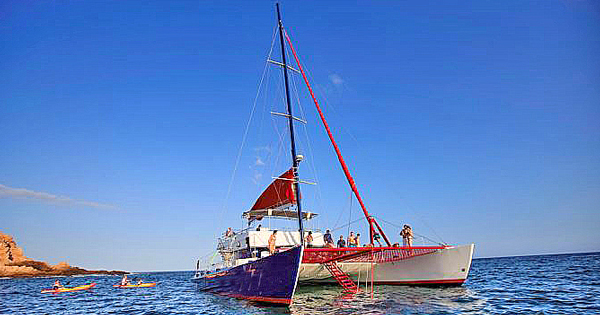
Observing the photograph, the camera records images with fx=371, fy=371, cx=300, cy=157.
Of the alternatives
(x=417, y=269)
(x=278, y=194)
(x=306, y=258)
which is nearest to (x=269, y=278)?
(x=306, y=258)

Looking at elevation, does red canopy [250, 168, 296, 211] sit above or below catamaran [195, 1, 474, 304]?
above

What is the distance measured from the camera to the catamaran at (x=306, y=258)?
15816mm

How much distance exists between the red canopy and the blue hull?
16.0 ft

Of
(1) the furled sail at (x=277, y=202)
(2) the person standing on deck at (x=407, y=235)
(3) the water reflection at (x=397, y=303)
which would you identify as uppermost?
(1) the furled sail at (x=277, y=202)

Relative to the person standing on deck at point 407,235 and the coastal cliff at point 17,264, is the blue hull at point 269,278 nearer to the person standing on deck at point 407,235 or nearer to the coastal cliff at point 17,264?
the person standing on deck at point 407,235

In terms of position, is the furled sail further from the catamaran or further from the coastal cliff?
the coastal cliff

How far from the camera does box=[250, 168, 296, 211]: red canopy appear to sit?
66.7ft

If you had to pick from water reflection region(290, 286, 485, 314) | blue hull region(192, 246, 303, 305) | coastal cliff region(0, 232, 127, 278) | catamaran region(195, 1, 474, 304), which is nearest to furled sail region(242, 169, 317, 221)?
catamaran region(195, 1, 474, 304)

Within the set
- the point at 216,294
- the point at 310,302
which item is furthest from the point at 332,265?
the point at 216,294

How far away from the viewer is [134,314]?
16.6 metres

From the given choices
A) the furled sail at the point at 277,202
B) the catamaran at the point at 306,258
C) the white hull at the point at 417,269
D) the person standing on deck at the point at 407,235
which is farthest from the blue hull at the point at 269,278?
the person standing on deck at the point at 407,235

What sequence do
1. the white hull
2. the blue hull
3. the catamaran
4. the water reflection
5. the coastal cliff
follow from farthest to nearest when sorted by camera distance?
the coastal cliff → the white hull → the catamaran → the blue hull → the water reflection

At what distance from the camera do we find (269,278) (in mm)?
14602

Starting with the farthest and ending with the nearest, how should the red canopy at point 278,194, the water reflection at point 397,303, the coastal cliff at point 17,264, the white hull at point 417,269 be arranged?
the coastal cliff at point 17,264 → the red canopy at point 278,194 → the white hull at point 417,269 → the water reflection at point 397,303
